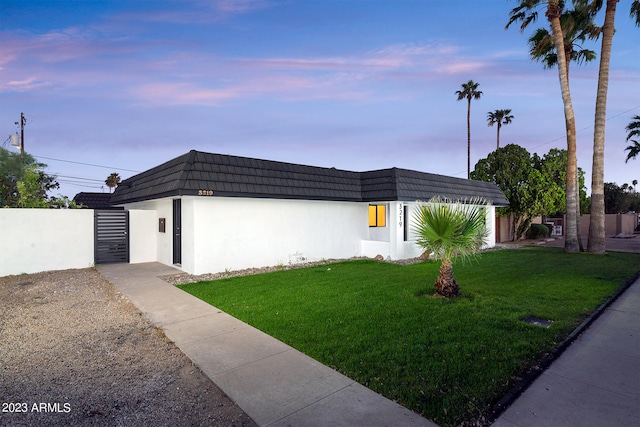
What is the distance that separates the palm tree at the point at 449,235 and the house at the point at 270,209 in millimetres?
5549

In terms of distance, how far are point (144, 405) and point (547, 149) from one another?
27.0m

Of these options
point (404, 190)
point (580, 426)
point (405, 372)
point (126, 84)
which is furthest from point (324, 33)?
point (580, 426)

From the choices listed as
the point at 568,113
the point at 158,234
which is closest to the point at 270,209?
the point at 158,234

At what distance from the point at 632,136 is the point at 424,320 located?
36.9m

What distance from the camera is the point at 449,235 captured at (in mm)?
7227

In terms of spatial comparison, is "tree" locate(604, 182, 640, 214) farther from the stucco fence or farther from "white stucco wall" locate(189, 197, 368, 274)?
the stucco fence

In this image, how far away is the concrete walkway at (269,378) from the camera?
2973 millimetres

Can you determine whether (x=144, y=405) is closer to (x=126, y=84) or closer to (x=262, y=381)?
(x=262, y=381)

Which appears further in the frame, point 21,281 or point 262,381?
point 21,281

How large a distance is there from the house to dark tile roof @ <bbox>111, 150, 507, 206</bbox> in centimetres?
3

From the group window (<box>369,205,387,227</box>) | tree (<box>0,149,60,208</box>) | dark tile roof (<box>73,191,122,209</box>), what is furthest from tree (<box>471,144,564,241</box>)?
dark tile roof (<box>73,191,122,209</box>)

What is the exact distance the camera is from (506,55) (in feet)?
50.8

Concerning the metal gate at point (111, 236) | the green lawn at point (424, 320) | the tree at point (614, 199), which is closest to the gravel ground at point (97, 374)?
the green lawn at point (424, 320)

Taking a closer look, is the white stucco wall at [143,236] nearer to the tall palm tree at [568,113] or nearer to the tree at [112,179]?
the tall palm tree at [568,113]
